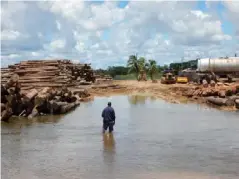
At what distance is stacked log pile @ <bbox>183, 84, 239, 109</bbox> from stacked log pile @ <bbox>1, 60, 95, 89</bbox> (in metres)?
10.8

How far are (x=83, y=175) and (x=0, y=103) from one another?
11.9 metres

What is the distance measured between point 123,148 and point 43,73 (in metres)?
24.0

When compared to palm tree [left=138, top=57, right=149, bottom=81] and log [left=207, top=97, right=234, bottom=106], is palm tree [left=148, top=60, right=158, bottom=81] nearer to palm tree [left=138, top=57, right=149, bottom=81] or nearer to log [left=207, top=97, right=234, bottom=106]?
palm tree [left=138, top=57, right=149, bottom=81]

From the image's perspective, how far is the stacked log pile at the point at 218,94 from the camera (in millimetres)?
29837

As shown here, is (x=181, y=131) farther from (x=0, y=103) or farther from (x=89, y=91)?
(x=89, y=91)

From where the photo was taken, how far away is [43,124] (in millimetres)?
21188

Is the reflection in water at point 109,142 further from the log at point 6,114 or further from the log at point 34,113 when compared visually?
the log at point 34,113

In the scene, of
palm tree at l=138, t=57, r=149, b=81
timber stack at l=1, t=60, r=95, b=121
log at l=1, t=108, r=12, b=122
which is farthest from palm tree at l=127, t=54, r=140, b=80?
Answer: log at l=1, t=108, r=12, b=122

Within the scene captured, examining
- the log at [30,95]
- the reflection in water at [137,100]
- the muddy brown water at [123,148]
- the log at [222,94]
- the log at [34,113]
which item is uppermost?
the log at [30,95]

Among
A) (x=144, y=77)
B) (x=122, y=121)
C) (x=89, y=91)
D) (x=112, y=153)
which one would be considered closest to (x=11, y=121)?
(x=122, y=121)

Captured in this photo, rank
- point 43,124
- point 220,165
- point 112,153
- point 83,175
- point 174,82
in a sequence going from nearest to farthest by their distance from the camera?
point 83,175 → point 220,165 → point 112,153 → point 43,124 → point 174,82

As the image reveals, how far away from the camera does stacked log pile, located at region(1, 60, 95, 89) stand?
118 ft

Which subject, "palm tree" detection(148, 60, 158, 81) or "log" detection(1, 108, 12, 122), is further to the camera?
"palm tree" detection(148, 60, 158, 81)

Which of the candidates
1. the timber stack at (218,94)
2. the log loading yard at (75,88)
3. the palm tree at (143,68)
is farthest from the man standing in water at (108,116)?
the palm tree at (143,68)
